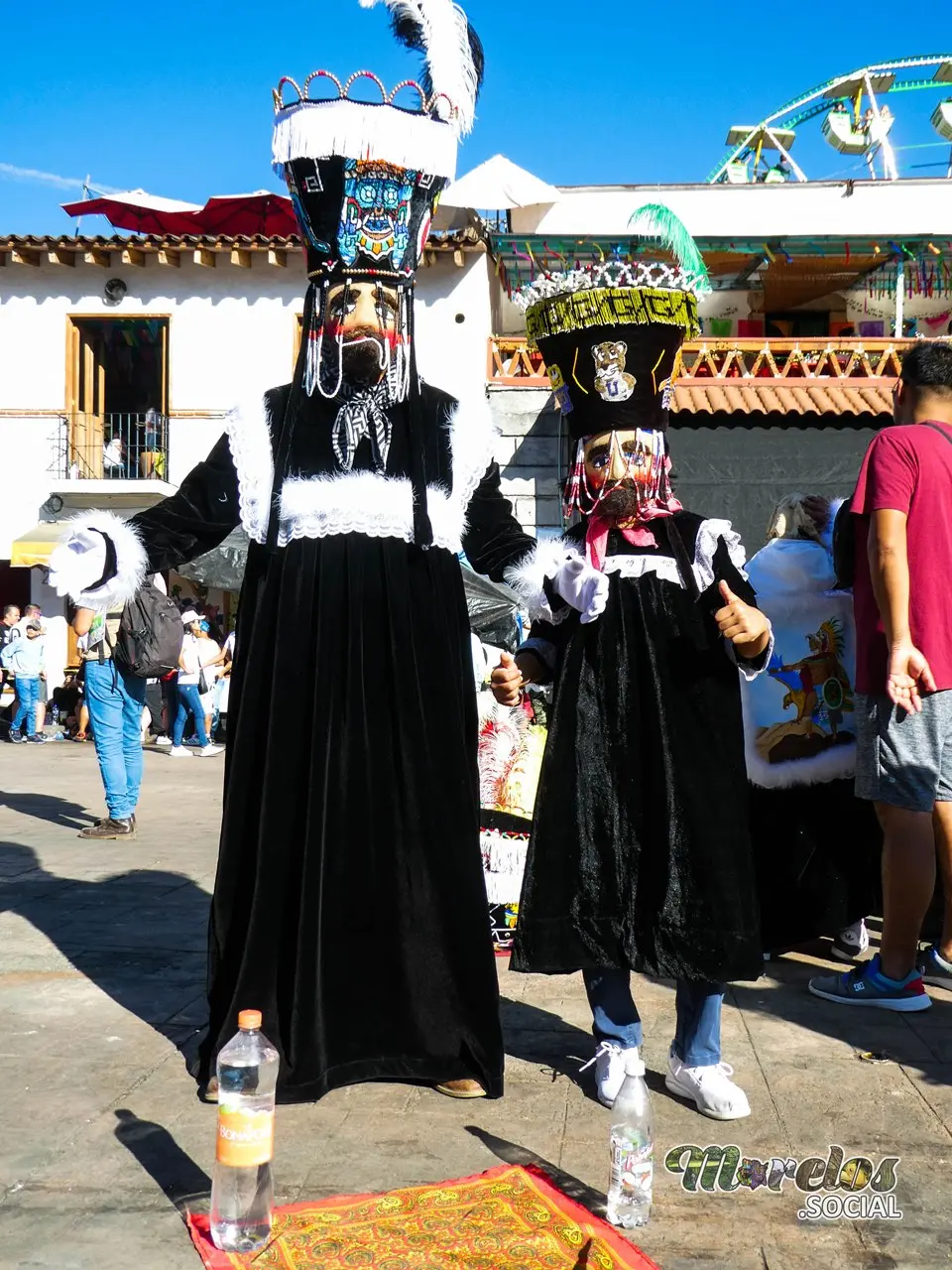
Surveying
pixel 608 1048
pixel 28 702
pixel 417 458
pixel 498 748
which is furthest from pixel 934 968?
pixel 28 702

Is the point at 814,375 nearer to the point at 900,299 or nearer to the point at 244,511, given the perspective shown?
the point at 900,299

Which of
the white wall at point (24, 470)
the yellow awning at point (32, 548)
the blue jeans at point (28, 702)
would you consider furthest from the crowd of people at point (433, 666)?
the white wall at point (24, 470)

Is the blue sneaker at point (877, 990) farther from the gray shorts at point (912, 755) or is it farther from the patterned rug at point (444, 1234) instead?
the patterned rug at point (444, 1234)

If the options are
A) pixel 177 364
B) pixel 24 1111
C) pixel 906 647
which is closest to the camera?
pixel 24 1111

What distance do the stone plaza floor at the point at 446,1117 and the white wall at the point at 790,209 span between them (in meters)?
17.1

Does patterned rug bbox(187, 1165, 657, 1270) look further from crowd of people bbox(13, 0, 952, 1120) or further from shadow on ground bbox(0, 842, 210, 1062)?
shadow on ground bbox(0, 842, 210, 1062)

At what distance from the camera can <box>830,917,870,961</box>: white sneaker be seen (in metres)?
4.83

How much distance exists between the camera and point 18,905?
5.73 m

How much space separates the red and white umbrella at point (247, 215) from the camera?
20.5 meters

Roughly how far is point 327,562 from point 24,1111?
167 cm

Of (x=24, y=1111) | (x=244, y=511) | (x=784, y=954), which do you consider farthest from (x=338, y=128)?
(x=784, y=954)

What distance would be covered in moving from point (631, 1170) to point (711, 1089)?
2.23ft

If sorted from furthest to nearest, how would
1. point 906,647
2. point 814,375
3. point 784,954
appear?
point 814,375, point 784,954, point 906,647

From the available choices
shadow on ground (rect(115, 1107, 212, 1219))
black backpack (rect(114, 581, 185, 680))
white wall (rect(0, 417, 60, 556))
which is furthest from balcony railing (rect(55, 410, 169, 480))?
shadow on ground (rect(115, 1107, 212, 1219))
